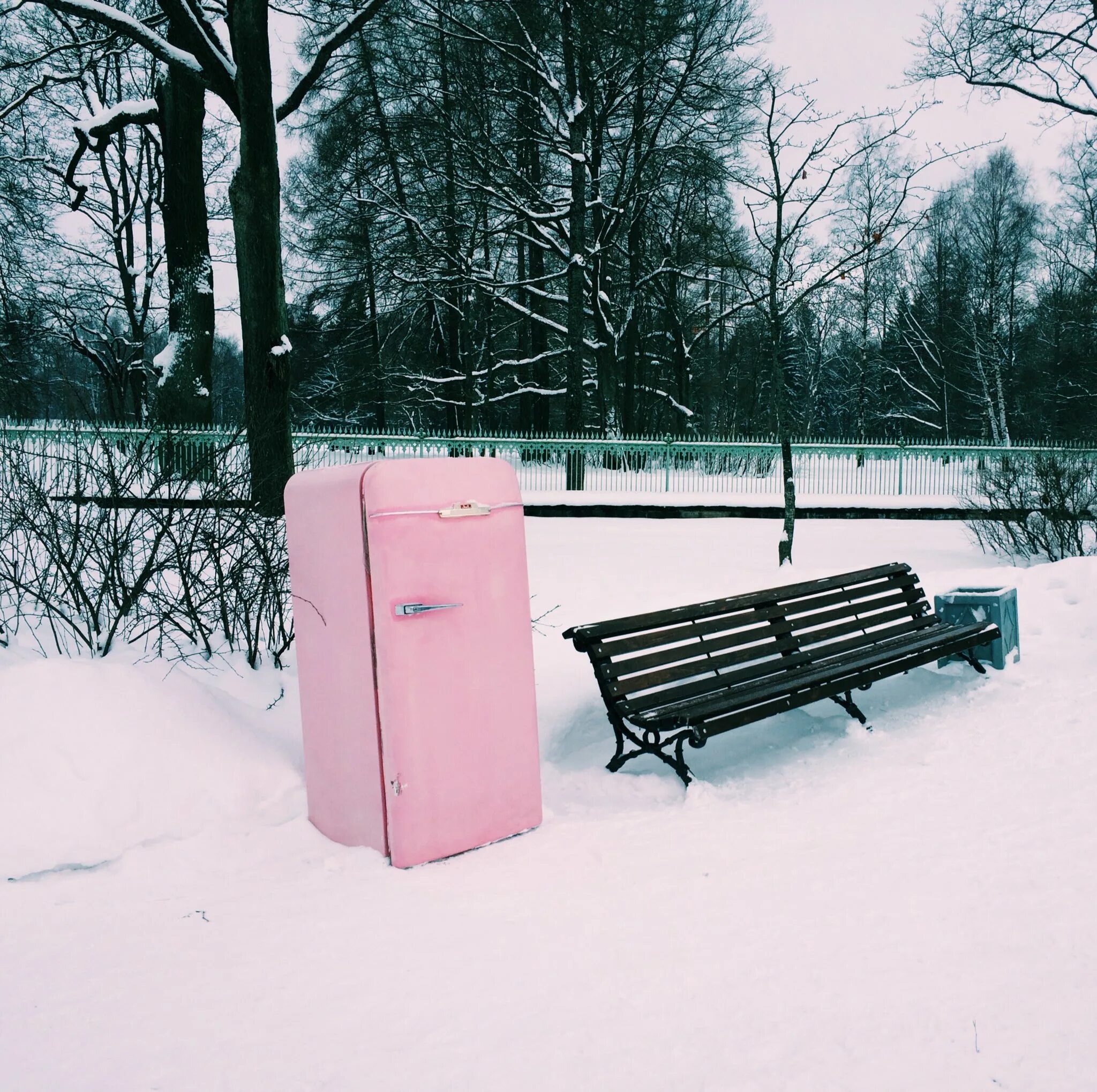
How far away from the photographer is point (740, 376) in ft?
154

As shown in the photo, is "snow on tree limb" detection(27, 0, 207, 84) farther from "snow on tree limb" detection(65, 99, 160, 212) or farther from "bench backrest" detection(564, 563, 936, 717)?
"bench backrest" detection(564, 563, 936, 717)

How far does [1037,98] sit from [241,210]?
15.6 metres

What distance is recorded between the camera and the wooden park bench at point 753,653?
4070 mm

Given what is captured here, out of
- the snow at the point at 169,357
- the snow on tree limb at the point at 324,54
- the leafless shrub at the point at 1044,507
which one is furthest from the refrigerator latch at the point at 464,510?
the snow at the point at 169,357

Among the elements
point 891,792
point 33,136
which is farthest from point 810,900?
point 33,136

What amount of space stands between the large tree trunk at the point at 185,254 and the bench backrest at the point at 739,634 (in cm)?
987

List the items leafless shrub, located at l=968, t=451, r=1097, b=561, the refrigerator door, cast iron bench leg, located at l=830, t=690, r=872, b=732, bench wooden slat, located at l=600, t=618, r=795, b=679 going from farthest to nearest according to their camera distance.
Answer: leafless shrub, located at l=968, t=451, r=1097, b=561 → cast iron bench leg, located at l=830, t=690, r=872, b=732 → bench wooden slat, located at l=600, t=618, r=795, b=679 → the refrigerator door

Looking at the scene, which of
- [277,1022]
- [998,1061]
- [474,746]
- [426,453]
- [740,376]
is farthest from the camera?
[740,376]

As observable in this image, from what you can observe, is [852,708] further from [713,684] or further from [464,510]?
[464,510]

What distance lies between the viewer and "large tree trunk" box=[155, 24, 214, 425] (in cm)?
1266

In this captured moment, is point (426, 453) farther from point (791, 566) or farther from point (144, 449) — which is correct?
point (144, 449)

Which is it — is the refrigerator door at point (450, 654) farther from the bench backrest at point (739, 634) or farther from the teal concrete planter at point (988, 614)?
the teal concrete planter at point (988, 614)

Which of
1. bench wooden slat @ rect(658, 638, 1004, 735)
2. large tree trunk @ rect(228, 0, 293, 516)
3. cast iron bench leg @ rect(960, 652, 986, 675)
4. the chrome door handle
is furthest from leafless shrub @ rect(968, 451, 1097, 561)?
the chrome door handle

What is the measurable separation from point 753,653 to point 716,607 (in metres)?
0.33
